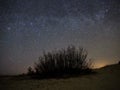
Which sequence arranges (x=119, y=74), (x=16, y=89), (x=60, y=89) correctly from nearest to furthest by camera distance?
(x=60, y=89), (x=16, y=89), (x=119, y=74)

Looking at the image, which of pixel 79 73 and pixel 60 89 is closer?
pixel 60 89

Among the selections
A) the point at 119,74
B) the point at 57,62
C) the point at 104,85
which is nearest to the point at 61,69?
the point at 57,62

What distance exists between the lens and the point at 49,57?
8648 mm

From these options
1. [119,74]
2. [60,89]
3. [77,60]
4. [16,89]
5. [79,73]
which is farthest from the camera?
[77,60]

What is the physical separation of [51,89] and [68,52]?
3.60m

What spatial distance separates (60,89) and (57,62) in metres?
3.18

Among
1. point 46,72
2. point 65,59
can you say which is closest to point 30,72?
point 46,72

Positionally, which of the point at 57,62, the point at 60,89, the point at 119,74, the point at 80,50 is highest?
the point at 80,50

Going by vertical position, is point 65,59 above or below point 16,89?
above

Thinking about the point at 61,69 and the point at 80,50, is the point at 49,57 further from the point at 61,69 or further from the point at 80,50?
the point at 80,50

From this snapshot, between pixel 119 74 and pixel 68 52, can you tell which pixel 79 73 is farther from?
pixel 119 74

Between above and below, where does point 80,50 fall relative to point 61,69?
above

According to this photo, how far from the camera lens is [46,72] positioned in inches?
321

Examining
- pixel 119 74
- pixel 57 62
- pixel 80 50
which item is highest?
pixel 80 50
